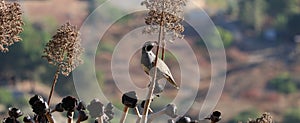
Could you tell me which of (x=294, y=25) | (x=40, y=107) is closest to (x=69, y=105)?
(x=40, y=107)

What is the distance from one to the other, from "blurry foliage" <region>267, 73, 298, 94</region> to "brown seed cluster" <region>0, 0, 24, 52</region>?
19732 millimetres

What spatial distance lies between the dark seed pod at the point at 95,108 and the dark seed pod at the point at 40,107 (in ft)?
0.32

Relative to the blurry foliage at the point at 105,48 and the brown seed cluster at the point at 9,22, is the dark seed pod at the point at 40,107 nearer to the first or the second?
the brown seed cluster at the point at 9,22

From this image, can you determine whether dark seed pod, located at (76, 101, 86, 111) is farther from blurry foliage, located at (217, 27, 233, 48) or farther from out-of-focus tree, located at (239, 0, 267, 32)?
out-of-focus tree, located at (239, 0, 267, 32)

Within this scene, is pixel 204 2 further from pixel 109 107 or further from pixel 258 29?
pixel 109 107

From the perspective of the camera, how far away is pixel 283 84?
20.7 metres

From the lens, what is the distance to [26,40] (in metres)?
20.2

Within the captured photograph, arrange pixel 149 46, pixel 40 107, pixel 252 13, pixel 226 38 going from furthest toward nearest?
pixel 252 13 < pixel 226 38 < pixel 149 46 < pixel 40 107

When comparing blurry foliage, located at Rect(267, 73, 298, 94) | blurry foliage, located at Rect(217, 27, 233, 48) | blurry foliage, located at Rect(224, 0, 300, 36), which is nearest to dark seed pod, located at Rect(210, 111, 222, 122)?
blurry foliage, located at Rect(267, 73, 298, 94)

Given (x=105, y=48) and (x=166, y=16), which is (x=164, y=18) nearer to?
(x=166, y=16)

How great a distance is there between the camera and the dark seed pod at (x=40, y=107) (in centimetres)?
131

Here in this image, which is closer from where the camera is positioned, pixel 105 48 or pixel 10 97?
pixel 10 97

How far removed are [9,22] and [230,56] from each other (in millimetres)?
22277

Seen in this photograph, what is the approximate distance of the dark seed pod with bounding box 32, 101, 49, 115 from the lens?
1.31 meters
